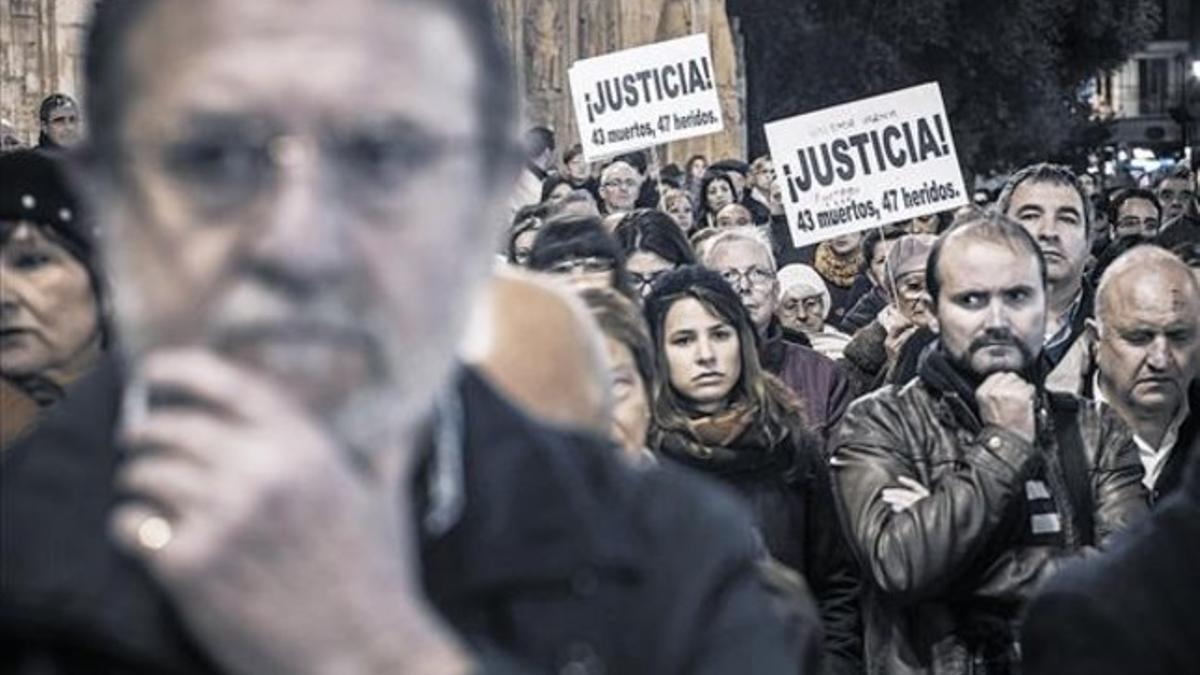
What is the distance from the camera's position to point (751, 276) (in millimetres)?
10625

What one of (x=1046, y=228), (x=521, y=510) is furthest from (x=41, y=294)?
(x=1046, y=228)

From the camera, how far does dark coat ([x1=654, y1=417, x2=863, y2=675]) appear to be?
→ 6.90 m

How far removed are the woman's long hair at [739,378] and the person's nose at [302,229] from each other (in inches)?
196

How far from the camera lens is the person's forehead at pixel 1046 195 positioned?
10188 mm

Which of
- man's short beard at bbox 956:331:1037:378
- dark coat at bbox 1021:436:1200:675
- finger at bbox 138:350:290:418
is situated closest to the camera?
finger at bbox 138:350:290:418

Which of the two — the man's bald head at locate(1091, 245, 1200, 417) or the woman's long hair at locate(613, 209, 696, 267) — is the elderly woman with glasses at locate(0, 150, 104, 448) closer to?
the man's bald head at locate(1091, 245, 1200, 417)


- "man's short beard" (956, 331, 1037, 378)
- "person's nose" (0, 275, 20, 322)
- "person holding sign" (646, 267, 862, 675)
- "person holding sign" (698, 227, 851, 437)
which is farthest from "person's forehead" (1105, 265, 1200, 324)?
"person's nose" (0, 275, 20, 322)

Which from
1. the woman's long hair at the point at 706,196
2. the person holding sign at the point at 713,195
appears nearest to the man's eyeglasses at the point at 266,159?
the person holding sign at the point at 713,195

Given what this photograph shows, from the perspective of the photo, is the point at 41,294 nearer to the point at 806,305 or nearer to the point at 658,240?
the point at 658,240

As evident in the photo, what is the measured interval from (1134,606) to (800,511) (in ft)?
13.6

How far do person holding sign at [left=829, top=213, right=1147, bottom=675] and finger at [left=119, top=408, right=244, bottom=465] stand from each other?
450 cm

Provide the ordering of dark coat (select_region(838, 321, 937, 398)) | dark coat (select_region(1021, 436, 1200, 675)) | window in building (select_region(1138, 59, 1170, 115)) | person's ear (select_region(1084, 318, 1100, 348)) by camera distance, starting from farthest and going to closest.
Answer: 1. window in building (select_region(1138, 59, 1170, 115))
2. dark coat (select_region(838, 321, 937, 398))
3. person's ear (select_region(1084, 318, 1100, 348))
4. dark coat (select_region(1021, 436, 1200, 675))

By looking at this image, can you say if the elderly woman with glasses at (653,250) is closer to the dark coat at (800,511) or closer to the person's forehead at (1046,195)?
the person's forehead at (1046,195)

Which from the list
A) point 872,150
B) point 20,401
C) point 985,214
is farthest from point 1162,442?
point 872,150
